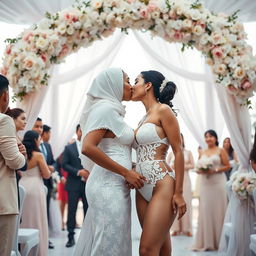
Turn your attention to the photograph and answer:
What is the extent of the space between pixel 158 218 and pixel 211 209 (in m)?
3.46

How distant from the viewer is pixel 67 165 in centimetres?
678

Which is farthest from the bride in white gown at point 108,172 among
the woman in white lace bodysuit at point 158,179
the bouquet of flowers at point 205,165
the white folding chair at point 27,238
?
the bouquet of flowers at point 205,165

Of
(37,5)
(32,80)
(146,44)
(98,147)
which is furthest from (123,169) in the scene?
(146,44)

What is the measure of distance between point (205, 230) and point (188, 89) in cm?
183

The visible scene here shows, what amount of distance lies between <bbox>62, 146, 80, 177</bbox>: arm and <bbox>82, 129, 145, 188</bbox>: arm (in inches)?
134

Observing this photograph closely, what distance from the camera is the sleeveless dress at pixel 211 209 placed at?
21.4 ft

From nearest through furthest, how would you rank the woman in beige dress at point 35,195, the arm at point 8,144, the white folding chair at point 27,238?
the arm at point 8,144 < the white folding chair at point 27,238 < the woman in beige dress at point 35,195

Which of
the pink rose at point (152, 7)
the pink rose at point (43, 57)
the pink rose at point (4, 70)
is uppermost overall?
the pink rose at point (152, 7)

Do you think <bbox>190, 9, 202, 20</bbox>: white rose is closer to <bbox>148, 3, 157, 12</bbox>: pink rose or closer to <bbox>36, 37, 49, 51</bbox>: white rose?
<bbox>148, 3, 157, 12</bbox>: pink rose

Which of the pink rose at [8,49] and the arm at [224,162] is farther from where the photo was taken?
the arm at [224,162]

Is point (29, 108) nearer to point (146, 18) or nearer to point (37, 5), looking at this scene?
point (37, 5)

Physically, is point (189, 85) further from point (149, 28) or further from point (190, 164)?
point (190, 164)

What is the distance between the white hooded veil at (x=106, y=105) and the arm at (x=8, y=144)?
1.74 ft

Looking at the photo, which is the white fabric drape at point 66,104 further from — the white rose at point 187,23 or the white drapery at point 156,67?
the white rose at point 187,23
